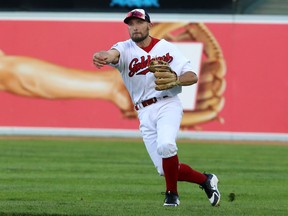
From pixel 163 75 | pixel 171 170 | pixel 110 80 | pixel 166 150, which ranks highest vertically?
pixel 163 75

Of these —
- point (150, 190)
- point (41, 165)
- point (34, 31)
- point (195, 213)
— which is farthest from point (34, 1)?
point (195, 213)

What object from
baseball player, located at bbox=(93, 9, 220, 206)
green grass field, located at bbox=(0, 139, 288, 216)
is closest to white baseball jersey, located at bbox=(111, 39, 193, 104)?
baseball player, located at bbox=(93, 9, 220, 206)

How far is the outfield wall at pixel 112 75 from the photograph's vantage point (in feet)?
72.1

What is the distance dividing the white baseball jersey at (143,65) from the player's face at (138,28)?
151mm

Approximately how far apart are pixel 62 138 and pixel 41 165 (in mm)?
6804

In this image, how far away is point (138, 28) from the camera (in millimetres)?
9078

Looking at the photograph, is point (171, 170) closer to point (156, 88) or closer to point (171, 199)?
point (171, 199)

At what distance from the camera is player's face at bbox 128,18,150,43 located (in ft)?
29.7

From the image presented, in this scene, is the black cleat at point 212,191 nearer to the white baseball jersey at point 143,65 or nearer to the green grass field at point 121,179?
the green grass field at point 121,179

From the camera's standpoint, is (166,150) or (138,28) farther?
(138,28)

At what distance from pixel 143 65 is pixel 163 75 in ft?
1.45

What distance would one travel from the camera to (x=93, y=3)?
878 inches

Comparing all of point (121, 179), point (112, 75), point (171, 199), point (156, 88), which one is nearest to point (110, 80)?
point (112, 75)

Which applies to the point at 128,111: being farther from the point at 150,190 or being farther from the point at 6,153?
the point at 150,190
